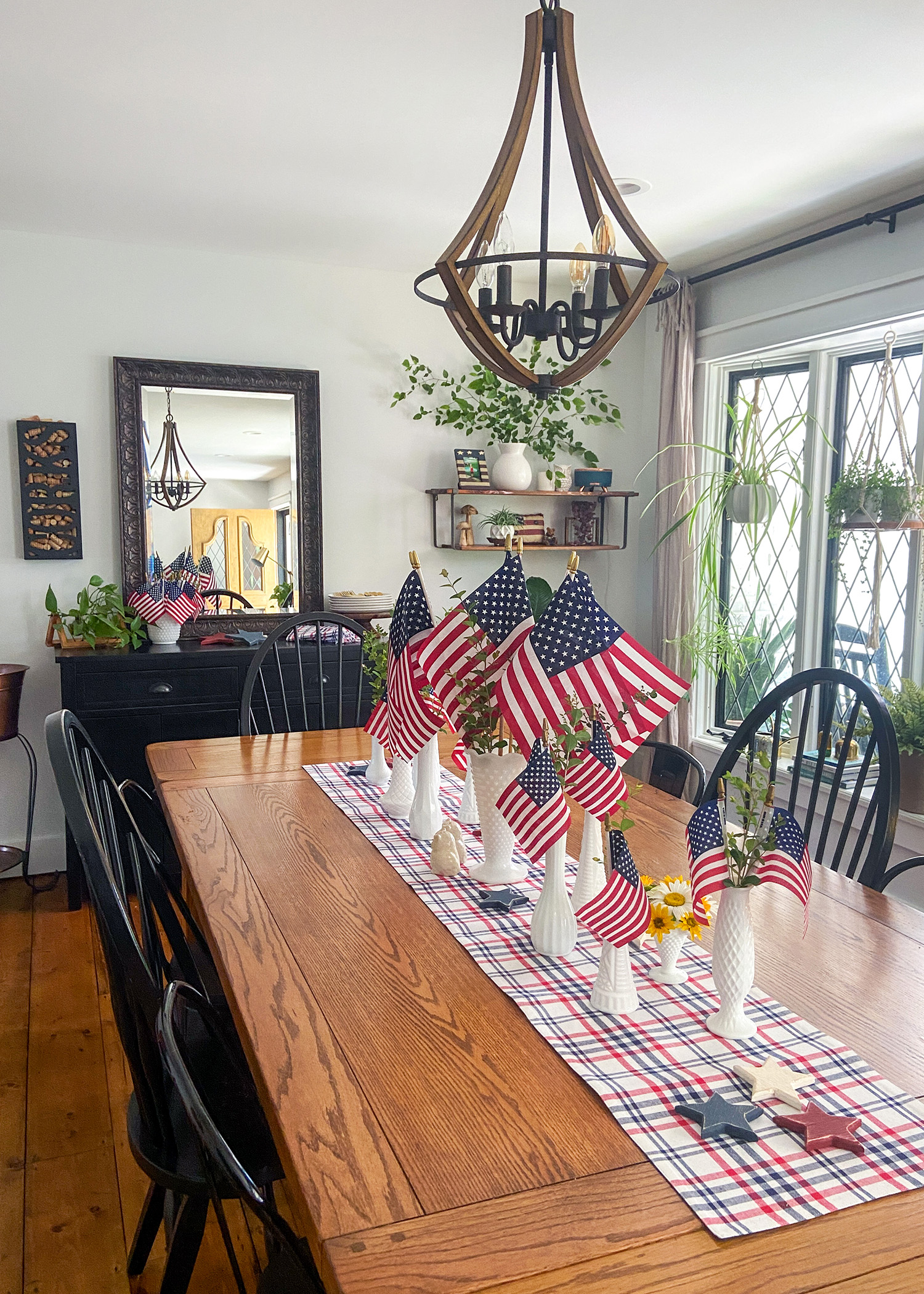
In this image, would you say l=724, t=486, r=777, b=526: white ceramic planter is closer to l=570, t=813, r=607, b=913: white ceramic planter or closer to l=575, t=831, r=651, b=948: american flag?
l=570, t=813, r=607, b=913: white ceramic planter

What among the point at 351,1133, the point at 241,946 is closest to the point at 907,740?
the point at 241,946

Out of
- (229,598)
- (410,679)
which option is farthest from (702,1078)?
(229,598)

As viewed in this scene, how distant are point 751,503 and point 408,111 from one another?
1.93m

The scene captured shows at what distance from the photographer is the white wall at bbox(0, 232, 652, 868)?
3.81 metres

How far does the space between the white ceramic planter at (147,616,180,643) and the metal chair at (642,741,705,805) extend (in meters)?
2.19

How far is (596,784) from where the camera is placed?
1396mm

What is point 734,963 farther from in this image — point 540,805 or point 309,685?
point 309,685

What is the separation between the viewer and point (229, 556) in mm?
4160

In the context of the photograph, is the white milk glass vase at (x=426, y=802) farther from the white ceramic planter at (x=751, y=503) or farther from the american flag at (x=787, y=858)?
the white ceramic planter at (x=751, y=503)

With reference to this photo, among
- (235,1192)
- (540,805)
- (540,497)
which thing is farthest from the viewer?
(540,497)

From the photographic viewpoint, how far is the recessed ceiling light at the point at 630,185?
3.12 meters

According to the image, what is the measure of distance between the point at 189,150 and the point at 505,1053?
2771 mm

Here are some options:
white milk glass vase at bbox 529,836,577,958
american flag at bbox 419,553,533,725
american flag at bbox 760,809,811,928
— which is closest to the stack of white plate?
american flag at bbox 419,553,533,725

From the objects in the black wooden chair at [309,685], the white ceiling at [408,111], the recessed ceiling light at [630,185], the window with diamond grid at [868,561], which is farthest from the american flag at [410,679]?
the window with diamond grid at [868,561]
